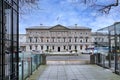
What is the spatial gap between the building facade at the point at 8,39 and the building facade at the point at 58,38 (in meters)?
127

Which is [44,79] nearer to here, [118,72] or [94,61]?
[118,72]

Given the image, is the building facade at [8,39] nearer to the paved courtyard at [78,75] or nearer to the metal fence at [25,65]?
the metal fence at [25,65]

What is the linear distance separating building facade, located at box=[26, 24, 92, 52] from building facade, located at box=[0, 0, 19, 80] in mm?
126844

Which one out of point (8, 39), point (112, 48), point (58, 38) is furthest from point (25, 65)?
point (58, 38)

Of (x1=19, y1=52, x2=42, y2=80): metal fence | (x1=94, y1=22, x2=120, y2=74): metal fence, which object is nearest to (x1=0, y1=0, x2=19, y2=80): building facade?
(x1=19, y1=52, x2=42, y2=80): metal fence

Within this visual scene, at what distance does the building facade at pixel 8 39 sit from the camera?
23.2 feet

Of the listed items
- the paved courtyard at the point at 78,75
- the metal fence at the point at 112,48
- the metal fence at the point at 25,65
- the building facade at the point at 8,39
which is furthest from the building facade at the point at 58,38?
the building facade at the point at 8,39

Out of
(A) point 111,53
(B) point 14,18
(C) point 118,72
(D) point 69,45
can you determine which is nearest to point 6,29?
(B) point 14,18

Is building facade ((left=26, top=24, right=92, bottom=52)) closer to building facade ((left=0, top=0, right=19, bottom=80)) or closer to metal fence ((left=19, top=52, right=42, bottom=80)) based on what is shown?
metal fence ((left=19, top=52, right=42, bottom=80))

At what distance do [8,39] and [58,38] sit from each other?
130 m

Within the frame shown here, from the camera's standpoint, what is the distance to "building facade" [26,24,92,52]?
13650cm

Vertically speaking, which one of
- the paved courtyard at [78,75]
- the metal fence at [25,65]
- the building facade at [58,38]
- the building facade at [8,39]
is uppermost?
the building facade at [58,38]

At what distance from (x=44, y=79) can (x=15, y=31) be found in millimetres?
7893

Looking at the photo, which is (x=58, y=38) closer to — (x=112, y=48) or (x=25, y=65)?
(x=112, y=48)
